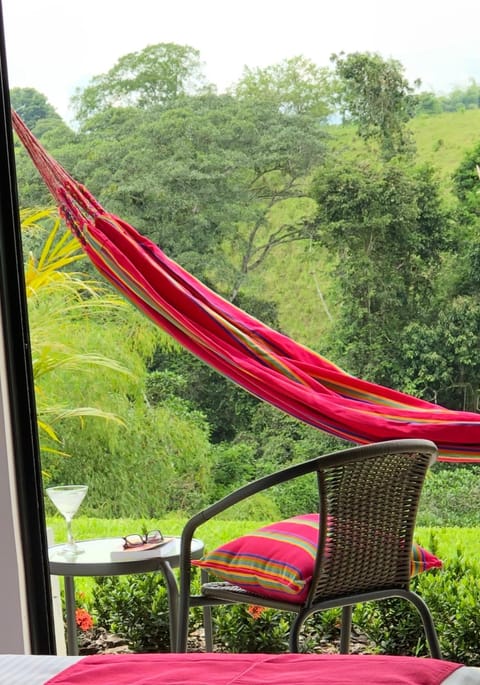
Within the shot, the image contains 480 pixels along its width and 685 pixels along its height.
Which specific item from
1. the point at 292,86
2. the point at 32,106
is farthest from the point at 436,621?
the point at 32,106

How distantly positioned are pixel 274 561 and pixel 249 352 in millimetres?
765

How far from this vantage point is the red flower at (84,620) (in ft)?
13.5

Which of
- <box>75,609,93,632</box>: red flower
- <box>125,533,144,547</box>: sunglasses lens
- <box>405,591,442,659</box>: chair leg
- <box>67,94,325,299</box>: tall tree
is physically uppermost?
<box>67,94,325,299</box>: tall tree

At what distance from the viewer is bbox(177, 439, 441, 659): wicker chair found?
189 centimetres

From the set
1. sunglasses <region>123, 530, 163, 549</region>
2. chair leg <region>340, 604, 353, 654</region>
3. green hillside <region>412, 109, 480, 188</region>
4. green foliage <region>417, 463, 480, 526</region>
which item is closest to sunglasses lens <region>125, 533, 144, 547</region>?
sunglasses <region>123, 530, 163, 549</region>

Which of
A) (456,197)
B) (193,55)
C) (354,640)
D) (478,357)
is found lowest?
(354,640)

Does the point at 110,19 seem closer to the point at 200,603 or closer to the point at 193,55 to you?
the point at 193,55

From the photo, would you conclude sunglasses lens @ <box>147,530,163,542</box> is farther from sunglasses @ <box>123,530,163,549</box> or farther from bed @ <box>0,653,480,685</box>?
bed @ <box>0,653,480,685</box>

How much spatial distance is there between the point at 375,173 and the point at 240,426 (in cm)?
149

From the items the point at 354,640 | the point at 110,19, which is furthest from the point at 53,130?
the point at 354,640

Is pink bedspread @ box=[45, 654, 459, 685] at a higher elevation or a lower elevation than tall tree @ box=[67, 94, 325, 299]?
lower

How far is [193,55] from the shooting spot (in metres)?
5.37

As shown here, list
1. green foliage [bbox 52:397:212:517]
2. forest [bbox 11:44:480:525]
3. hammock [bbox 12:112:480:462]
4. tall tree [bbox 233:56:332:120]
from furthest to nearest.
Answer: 1. tall tree [bbox 233:56:332:120]
2. green foliage [bbox 52:397:212:517]
3. forest [bbox 11:44:480:525]
4. hammock [bbox 12:112:480:462]

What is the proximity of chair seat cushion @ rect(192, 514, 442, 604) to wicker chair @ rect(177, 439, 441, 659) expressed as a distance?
0.9 inches
